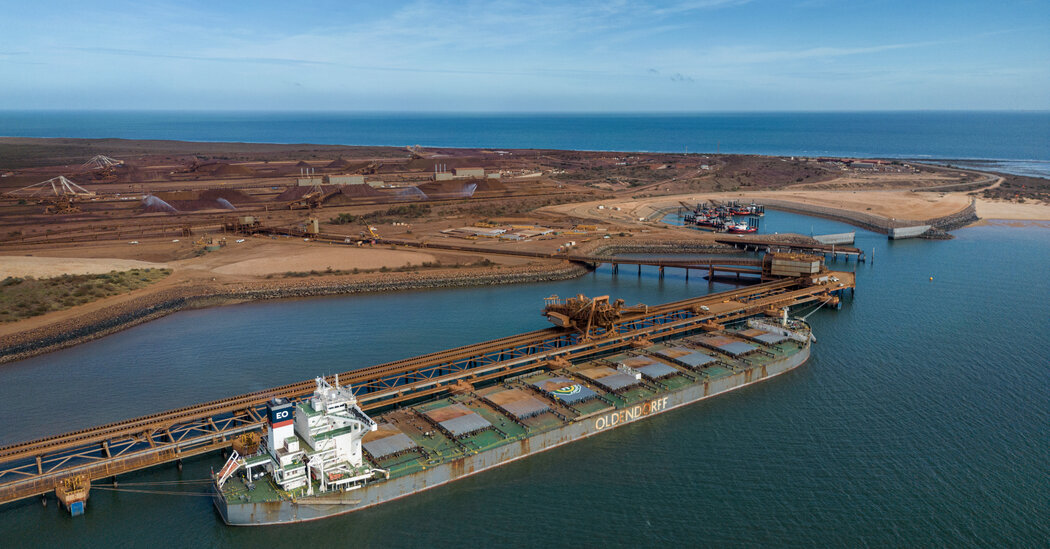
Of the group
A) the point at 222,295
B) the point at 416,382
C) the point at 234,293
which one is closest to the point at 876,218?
the point at 416,382

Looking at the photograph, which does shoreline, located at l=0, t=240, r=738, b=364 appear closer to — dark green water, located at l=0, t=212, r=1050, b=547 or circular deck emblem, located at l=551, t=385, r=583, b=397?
dark green water, located at l=0, t=212, r=1050, b=547

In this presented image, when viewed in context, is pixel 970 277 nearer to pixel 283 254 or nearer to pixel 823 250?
pixel 823 250

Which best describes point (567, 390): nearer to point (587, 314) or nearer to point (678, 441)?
point (678, 441)

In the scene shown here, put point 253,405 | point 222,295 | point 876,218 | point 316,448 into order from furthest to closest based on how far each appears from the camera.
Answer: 1. point 876,218
2. point 222,295
3. point 253,405
4. point 316,448

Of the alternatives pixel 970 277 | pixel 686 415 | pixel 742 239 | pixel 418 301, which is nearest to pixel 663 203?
pixel 742 239

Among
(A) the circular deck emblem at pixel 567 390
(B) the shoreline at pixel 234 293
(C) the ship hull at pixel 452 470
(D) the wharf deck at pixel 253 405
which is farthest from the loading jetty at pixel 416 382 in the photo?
(B) the shoreline at pixel 234 293

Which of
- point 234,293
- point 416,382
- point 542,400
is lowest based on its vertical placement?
point 542,400
